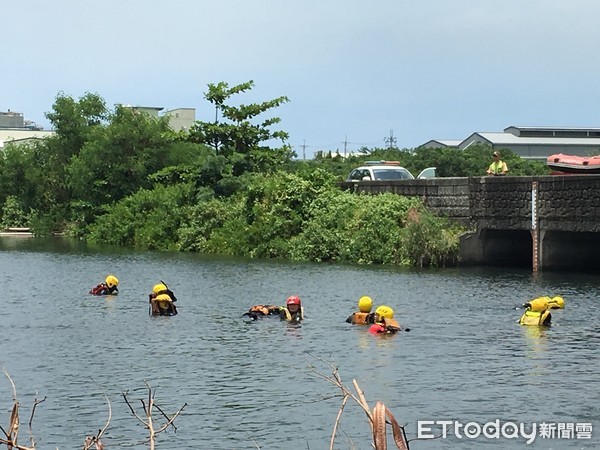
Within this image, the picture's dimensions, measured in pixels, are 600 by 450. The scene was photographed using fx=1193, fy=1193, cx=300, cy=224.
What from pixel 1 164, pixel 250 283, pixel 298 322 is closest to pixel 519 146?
pixel 1 164

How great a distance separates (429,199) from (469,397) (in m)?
30.6

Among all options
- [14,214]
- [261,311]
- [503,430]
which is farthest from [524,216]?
[14,214]

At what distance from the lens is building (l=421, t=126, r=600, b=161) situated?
115m

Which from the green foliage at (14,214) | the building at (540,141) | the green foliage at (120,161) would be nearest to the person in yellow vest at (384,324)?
the green foliage at (120,161)

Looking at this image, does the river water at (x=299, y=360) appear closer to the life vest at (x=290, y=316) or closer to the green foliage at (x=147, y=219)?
the life vest at (x=290, y=316)

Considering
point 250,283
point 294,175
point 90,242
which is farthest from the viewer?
point 90,242

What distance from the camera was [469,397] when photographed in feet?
66.5

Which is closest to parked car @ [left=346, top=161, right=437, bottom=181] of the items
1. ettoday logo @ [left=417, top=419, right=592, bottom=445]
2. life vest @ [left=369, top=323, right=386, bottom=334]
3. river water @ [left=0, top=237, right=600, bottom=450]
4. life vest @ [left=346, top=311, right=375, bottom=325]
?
river water @ [left=0, top=237, right=600, bottom=450]

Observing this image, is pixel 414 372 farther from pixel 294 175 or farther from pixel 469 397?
pixel 294 175

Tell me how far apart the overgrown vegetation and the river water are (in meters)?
7.27

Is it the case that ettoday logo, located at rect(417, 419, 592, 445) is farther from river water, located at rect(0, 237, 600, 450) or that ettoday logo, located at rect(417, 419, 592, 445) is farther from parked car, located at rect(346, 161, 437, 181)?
parked car, located at rect(346, 161, 437, 181)

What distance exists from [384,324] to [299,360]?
4024 mm

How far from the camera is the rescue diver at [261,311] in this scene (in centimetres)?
3127

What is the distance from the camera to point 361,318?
97.7 feet
